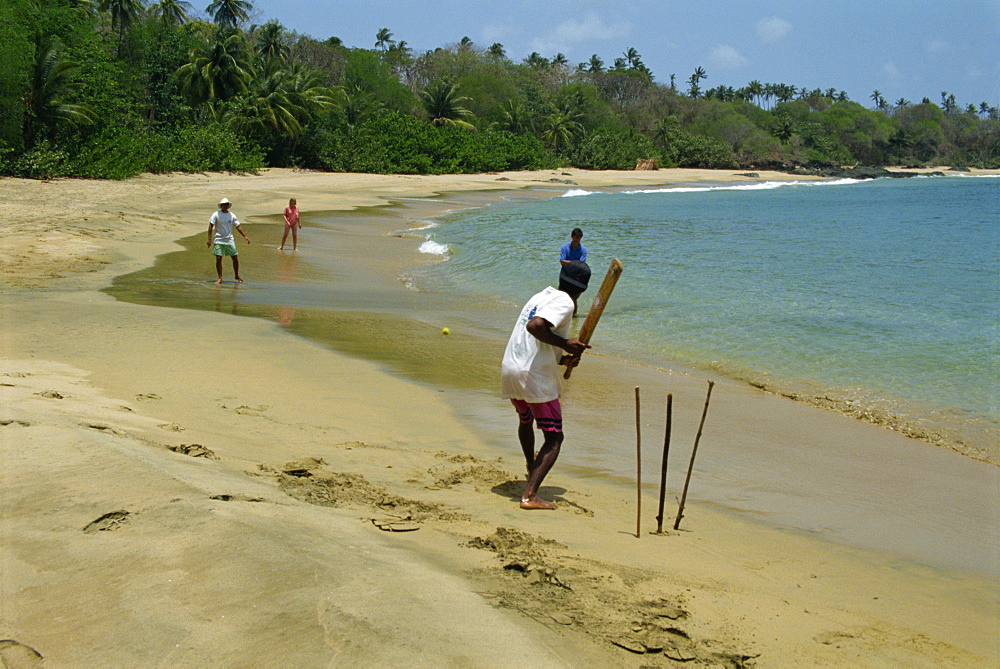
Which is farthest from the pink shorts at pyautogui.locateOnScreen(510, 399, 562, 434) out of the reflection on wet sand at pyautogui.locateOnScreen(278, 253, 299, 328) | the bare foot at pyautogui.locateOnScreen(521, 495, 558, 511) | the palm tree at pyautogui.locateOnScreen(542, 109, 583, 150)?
the palm tree at pyautogui.locateOnScreen(542, 109, 583, 150)

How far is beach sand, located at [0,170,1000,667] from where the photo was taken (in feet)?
8.39

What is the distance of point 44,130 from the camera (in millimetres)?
28375

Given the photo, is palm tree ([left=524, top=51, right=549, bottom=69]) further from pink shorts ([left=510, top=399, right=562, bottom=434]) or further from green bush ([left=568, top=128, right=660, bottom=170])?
pink shorts ([left=510, top=399, right=562, bottom=434])

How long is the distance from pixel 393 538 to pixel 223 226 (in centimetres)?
1067

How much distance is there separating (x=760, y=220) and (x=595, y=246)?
1318 cm

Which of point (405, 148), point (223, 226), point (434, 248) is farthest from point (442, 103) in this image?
point (223, 226)

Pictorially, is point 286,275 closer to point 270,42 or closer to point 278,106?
point 278,106

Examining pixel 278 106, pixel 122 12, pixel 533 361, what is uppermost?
pixel 122 12

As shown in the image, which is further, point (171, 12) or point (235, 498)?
point (171, 12)

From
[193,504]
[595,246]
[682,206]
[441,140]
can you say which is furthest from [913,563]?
[441,140]

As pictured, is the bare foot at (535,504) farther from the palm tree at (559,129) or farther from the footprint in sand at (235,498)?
the palm tree at (559,129)

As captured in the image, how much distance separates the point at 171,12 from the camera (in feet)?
171

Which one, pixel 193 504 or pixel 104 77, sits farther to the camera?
pixel 104 77

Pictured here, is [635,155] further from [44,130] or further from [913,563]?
[913,563]
